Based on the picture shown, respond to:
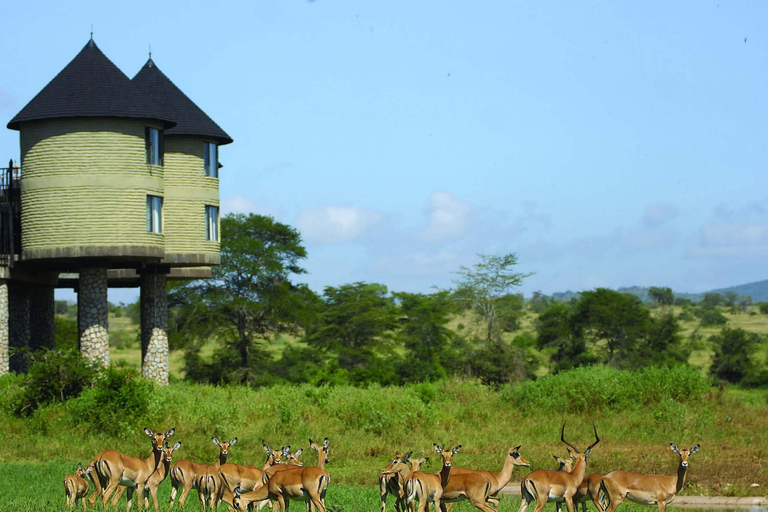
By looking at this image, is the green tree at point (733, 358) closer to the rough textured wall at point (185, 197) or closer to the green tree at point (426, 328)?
the green tree at point (426, 328)

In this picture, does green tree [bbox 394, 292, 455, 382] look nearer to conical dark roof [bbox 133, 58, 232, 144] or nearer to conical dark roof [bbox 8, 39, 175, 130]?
conical dark roof [bbox 133, 58, 232, 144]

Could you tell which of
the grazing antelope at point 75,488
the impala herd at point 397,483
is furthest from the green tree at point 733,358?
the grazing antelope at point 75,488

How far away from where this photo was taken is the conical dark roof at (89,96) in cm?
3203

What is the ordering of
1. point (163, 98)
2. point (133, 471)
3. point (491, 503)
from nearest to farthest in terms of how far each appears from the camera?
point (491, 503), point (133, 471), point (163, 98)

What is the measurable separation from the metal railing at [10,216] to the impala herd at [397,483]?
21.5 metres

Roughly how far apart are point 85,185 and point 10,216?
4.89 meters

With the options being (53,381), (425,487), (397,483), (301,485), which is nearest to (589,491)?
(425,487)

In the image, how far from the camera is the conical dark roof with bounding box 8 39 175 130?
32031 mm

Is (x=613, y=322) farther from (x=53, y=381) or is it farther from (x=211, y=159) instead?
(x=53, y=381)

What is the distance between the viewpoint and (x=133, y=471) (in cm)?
1430

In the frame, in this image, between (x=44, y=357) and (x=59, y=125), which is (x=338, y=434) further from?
(x=59, y=125)

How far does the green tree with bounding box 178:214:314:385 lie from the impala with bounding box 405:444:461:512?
37543 mm

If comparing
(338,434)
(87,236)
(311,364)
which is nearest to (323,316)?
(311,364)

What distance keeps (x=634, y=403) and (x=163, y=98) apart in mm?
21739
